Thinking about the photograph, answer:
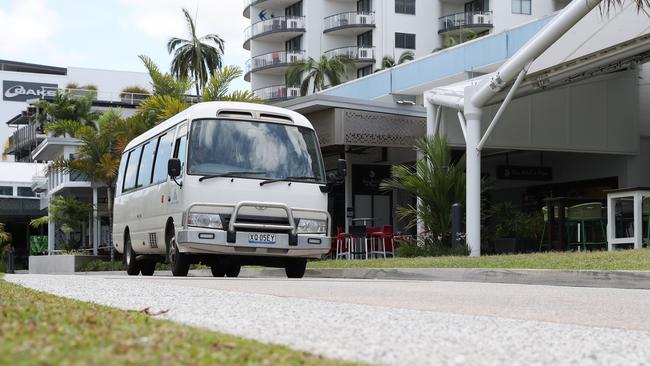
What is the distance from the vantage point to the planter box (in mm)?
38562

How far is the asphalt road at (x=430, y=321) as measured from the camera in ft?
16.7

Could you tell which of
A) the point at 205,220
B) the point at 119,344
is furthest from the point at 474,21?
the point at 119,344

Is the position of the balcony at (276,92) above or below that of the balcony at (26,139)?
above

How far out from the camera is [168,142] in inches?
672

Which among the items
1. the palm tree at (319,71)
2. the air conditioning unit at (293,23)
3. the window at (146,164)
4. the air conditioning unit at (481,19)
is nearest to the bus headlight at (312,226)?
the window at (146,164)

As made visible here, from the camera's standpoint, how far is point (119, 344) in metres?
4.34

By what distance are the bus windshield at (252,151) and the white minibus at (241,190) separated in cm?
2

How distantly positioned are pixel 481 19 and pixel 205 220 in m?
52.6

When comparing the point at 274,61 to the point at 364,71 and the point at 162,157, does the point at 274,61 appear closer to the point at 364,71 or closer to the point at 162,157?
the point at 364,71

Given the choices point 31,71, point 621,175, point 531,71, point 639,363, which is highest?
point 31,71

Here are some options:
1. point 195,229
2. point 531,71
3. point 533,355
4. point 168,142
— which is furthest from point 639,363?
point 531,71

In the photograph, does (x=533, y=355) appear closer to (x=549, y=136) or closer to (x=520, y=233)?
(x=520, y=233)

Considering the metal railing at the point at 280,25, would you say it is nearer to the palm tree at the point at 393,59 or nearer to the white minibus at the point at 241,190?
the palm tree at the point at 393,59

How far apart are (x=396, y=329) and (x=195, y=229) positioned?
30.9 ft
